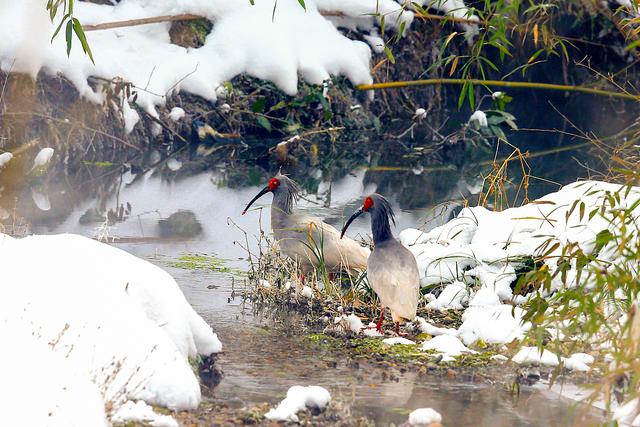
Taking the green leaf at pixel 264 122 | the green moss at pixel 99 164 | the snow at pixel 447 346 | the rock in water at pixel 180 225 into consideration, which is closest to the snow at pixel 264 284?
the snow at pixel 447 346

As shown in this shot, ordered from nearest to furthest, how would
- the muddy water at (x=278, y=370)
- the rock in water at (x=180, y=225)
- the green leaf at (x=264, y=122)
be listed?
the muddy water at (x=278, y=370)
the rock in water at (x=180, y=225)
the green leaf at (x=264, y=122)

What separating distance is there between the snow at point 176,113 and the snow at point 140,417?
10.9 meters

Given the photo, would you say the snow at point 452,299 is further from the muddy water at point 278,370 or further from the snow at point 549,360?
the snow at point 549,360

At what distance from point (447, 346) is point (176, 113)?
371 inches

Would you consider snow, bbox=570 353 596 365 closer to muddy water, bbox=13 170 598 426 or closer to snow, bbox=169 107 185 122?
muddy water, bbox=13 170 598 426

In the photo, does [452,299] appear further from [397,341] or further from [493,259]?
[397,341]

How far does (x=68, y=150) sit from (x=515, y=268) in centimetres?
799

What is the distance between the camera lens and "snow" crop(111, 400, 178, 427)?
429 cm

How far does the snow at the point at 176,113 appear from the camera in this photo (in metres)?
15.0

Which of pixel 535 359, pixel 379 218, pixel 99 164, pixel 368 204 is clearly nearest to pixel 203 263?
pixel 368 204

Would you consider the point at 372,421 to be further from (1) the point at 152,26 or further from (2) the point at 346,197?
(1) the point at 152,26

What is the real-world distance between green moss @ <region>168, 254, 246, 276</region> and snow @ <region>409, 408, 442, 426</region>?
147 inches

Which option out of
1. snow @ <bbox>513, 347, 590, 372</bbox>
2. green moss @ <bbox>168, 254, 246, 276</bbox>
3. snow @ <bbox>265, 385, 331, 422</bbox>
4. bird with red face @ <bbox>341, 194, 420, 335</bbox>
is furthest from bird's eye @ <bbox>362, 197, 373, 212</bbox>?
snow @ <bbox>265, 385, 331, 422</bbox>

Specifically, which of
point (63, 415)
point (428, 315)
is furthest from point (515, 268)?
point (63, 415)
